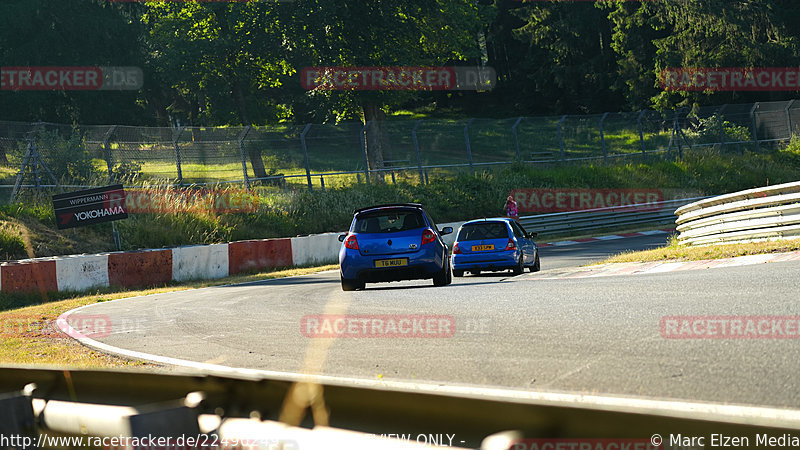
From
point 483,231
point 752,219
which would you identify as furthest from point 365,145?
point 752,219

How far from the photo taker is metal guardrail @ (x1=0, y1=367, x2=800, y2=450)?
266cm

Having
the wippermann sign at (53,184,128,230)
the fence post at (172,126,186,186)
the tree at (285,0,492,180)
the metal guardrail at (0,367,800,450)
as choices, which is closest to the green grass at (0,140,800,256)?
the wippermann sign at (53,184,128,230)

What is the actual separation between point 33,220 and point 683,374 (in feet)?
66.3

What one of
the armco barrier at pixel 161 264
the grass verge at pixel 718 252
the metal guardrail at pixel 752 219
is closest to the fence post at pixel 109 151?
the armco barrier at pixel 161 264

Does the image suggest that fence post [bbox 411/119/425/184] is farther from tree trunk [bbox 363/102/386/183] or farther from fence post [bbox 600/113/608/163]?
fence post [bbox 600/113/608/163]

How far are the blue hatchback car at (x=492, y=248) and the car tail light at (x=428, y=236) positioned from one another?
11.6 feet

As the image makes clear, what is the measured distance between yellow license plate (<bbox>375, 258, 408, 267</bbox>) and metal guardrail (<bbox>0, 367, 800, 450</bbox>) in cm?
997

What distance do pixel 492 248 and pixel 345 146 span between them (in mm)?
13388

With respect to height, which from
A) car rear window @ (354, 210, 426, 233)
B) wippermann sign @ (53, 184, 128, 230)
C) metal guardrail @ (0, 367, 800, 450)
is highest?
wippermann sign @ (53, 184, 128, 230)

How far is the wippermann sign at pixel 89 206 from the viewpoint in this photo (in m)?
20.6

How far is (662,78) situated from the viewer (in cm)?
5784

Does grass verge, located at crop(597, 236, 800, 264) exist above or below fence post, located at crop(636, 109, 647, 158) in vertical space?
below

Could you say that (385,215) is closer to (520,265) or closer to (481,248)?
(481,248)

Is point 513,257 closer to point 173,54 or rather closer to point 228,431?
point 228,431
